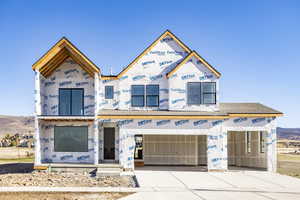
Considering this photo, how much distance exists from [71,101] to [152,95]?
6096 millimetres

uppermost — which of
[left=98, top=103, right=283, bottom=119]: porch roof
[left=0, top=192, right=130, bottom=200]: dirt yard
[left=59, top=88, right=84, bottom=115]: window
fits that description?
[left=59, top=88, right=84, bottom=115]: window

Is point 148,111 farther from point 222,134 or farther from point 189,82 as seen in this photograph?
point 222,134

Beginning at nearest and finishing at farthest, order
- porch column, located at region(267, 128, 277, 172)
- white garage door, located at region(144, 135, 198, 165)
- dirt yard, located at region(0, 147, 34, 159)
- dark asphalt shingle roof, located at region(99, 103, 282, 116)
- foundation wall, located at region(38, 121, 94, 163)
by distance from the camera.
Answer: dark asphalt shingle roof, located at region(99, 103, 282, 116) → porch column, located at region(267, 128, 277, 172) → foundation wall, located at region(38, 121, 94, 163) → white garage door, located at region(144, 135, 198, 165) → dirt yard, located at region(0, 147, 34, 159)

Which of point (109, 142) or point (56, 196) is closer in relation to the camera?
point (56, 196)

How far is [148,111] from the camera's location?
21.3 metres

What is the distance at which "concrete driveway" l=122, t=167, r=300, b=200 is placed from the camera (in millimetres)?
12047

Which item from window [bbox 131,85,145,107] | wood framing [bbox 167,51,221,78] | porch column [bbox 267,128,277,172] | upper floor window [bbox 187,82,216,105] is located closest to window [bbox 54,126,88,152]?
window [bbox 131,85,145,107]

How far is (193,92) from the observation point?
2150 cm

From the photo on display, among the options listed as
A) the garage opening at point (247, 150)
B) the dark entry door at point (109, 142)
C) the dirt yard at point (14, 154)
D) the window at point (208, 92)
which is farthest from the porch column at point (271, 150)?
the dirt yard at point (14, 154)

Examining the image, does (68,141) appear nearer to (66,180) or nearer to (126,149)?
(126,149)

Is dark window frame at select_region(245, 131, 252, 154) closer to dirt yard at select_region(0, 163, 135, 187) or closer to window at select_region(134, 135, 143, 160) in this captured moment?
window at select_region(134, 135, 143, 160)

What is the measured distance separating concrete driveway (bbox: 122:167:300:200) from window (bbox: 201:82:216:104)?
→ 5560mm

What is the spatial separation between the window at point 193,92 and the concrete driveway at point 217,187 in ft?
18.5

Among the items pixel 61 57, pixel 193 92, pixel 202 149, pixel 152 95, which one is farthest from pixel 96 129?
pixel 202 149
